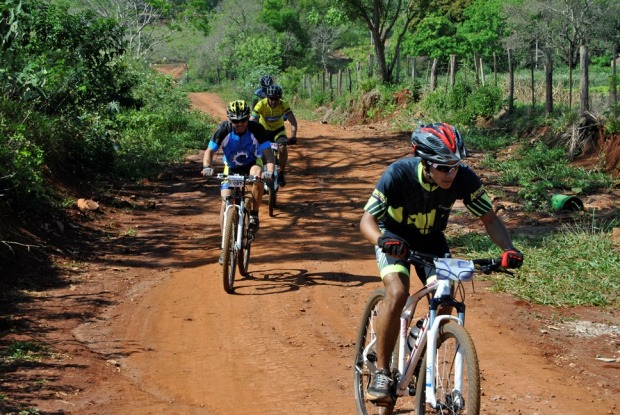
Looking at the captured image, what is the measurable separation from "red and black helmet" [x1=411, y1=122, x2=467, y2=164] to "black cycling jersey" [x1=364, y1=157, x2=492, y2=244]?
0.87 ft

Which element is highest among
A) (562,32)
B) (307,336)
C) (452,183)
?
(562,32)

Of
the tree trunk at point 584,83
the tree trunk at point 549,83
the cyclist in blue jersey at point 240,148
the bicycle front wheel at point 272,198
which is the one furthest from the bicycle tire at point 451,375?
the tree trunk at point 549,83

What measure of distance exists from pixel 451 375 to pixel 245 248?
5575mm

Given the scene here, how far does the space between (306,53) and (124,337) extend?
149ft

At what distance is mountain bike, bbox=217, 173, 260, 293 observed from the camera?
29.7 ft

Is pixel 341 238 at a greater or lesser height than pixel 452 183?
lesser

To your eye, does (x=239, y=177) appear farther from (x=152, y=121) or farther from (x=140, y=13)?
(x=140, y=13)

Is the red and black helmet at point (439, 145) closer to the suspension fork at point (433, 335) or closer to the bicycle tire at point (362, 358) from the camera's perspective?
the suspension fork at point (433, 335)

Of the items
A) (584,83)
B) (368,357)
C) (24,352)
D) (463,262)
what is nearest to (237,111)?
(24,352)

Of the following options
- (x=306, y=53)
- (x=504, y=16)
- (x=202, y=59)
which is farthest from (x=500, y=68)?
(x=202, y=59)

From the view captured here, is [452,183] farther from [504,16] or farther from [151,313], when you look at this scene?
[504,16]

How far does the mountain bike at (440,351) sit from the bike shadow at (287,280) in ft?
14.1

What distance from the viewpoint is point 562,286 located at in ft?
28.4

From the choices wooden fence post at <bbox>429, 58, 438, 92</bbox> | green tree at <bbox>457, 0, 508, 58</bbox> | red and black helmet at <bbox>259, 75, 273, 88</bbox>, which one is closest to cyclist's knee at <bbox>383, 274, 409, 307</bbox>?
red and black helmet at <bbox>259, 75, 273, 88</bbox>
